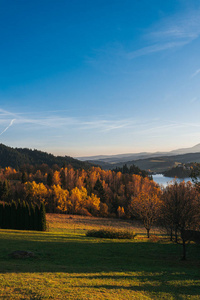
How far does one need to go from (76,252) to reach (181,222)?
38.8 ft

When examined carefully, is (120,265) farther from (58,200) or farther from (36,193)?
(36,193)

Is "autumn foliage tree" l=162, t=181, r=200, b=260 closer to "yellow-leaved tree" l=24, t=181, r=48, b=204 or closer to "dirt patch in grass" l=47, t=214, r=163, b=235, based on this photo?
"dirt patch in grass" l=47, t=214, r=163, b=235

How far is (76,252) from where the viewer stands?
77.5ft

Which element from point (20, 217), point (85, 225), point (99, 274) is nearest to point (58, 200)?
point (85, 225)

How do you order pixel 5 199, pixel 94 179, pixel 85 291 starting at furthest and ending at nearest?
1. pixel 94 179
2. pixel 5 199
3. pixel 85 291

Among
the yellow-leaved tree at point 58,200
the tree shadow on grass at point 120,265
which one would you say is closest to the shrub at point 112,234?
the tree shadow on grass at point 120,265

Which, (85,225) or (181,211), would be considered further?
(85,225)

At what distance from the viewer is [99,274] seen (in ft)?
51.7

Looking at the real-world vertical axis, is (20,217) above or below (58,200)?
above

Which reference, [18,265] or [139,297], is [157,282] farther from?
[18,265]

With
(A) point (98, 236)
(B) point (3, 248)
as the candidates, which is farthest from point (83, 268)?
(A) point (98, 236)

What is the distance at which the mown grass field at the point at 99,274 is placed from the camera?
38.1ft

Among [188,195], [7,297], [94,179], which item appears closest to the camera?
[7,297]

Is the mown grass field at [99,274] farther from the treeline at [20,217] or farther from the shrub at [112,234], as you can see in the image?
the treeline at [20,217]
